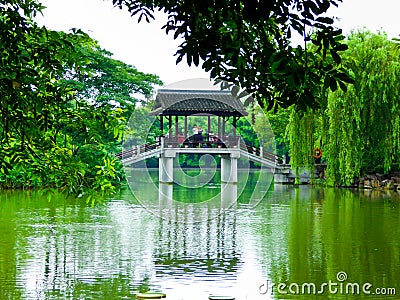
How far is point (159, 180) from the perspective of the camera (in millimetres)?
26641

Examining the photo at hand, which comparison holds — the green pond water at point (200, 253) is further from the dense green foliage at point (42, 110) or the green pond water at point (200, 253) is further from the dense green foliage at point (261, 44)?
the dense green foliage at point (261, 44)

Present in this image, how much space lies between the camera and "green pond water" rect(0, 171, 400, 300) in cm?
718

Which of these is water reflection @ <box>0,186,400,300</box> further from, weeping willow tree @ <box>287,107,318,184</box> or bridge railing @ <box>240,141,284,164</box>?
bridge railing @ <box>240,141,284,164</box>

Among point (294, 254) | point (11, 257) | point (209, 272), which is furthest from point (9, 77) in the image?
point (294, 254)

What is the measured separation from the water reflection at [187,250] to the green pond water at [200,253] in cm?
1

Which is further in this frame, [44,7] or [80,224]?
[80,224]

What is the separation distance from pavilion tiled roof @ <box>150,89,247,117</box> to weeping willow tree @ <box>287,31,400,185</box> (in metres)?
2.53

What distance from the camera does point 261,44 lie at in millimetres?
3352

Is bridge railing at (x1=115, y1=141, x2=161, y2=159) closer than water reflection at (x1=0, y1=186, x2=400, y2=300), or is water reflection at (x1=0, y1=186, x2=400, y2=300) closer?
water reflection at (x1=0, y1=186, x2=400, y2=300)

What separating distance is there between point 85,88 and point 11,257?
1895 centimetres

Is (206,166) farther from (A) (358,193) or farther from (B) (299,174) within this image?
(A) (358,193)

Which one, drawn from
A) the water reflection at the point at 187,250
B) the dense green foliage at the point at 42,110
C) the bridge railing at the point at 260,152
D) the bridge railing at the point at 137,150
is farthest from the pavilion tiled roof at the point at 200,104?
the dense green foliage at the point at 42,110

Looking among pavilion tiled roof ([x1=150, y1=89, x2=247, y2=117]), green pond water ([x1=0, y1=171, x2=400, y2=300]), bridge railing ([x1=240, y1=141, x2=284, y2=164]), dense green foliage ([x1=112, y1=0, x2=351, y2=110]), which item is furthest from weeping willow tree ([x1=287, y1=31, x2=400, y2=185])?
dense green foliage ([x1=112, y1=0, x2=351, y2=110])

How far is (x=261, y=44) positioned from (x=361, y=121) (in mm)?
18816
